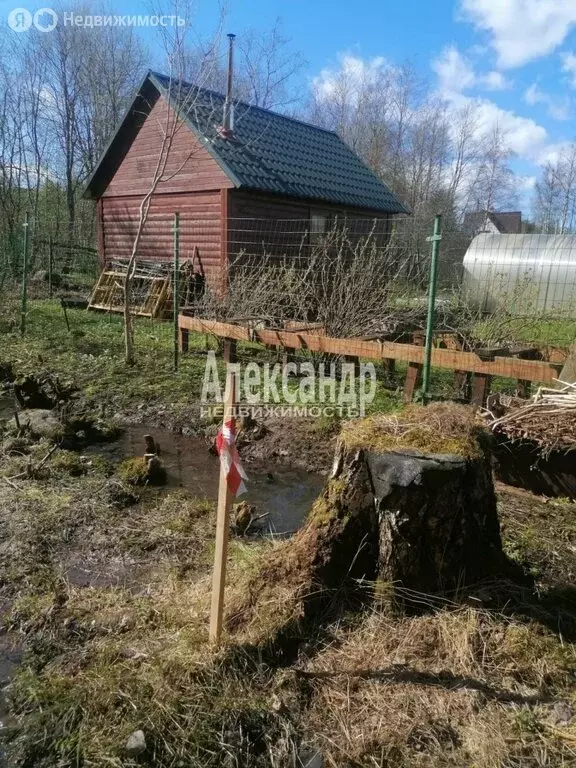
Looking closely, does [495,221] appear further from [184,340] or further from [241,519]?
[241,519]

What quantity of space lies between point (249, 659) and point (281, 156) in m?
14.1

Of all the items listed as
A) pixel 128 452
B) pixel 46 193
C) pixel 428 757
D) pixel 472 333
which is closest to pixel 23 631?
pixel 428 757

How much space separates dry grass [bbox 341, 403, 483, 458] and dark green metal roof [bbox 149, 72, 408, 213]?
33.8 feet

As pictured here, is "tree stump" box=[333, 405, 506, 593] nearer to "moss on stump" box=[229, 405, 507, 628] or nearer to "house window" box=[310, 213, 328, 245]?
"moss on stump" box=[229, 405, 507, 628]

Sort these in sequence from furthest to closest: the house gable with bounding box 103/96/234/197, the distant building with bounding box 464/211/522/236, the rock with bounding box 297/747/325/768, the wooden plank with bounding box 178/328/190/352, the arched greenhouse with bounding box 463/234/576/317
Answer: the distant building with bounding box 464/211/522/236
the arched greenhouse with bounding box 463/234/576/317
the house gable with bounding box 103/96/234/197
the wooden plank with bounding box 178/328/190/352
the rock with bounding box 297/747/325/768

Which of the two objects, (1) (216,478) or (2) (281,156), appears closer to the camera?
(1) (216,478)

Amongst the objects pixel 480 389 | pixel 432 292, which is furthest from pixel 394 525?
pixel 432 292

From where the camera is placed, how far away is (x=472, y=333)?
760 cm

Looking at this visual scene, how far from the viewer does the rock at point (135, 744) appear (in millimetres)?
2080

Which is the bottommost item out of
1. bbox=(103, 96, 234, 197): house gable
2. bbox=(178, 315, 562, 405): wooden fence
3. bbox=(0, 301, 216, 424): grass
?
bbox=(0, 301, 216, 424): grass

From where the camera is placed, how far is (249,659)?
250 centimetres

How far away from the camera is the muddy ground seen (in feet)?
6.95

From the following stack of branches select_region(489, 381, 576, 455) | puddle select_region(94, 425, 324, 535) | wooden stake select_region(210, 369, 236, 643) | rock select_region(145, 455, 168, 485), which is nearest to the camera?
wooden stake select_region(210, 369, 236, 643)

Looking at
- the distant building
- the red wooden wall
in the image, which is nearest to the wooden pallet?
the red wooden wall
